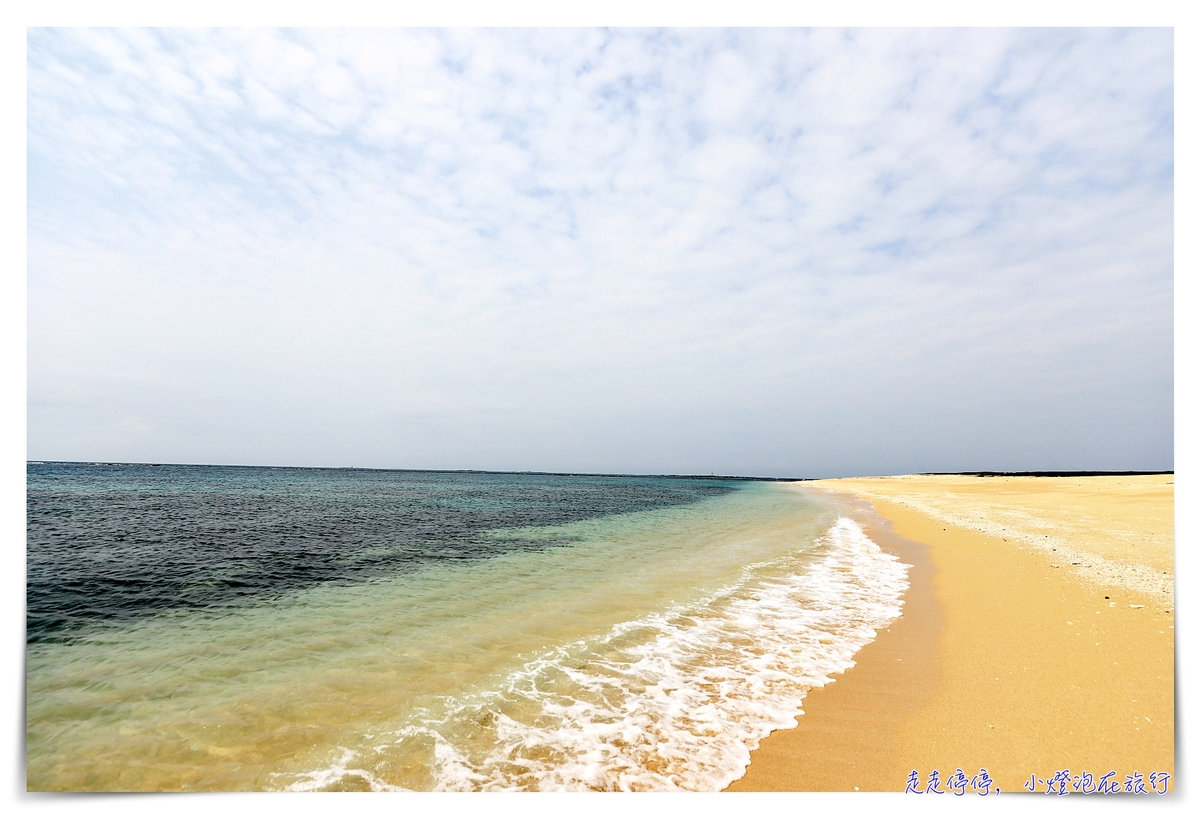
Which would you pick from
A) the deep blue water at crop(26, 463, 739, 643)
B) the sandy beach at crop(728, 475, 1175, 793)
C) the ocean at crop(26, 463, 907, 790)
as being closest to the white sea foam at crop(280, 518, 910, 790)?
the ocean at crop(26, 463, 907, 790)

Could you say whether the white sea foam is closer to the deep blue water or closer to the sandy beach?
the sandy beach

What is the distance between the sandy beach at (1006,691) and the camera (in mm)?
4750

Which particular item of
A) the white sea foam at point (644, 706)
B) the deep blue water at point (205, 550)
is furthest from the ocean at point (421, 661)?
the deep blue water at point (205, 550)

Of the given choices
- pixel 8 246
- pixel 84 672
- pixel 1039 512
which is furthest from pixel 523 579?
pixel 1039 512

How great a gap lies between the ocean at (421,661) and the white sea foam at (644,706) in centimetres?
3

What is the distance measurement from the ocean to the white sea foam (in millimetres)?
30

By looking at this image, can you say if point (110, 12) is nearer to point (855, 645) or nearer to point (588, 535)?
point (855, 645)

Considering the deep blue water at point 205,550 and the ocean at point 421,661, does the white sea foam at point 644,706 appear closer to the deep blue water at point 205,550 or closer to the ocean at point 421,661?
the ocean at point 421,661

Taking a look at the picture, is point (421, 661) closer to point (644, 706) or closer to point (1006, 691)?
point (644, 706)

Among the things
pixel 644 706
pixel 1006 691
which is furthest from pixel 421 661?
pixel 1006 691

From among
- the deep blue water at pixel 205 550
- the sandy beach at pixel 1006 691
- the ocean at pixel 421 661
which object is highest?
the sandy beach at pixel 1006 691

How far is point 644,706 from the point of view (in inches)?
244

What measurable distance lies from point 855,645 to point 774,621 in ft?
5.82

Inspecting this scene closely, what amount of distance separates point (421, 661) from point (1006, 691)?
8.34 m
